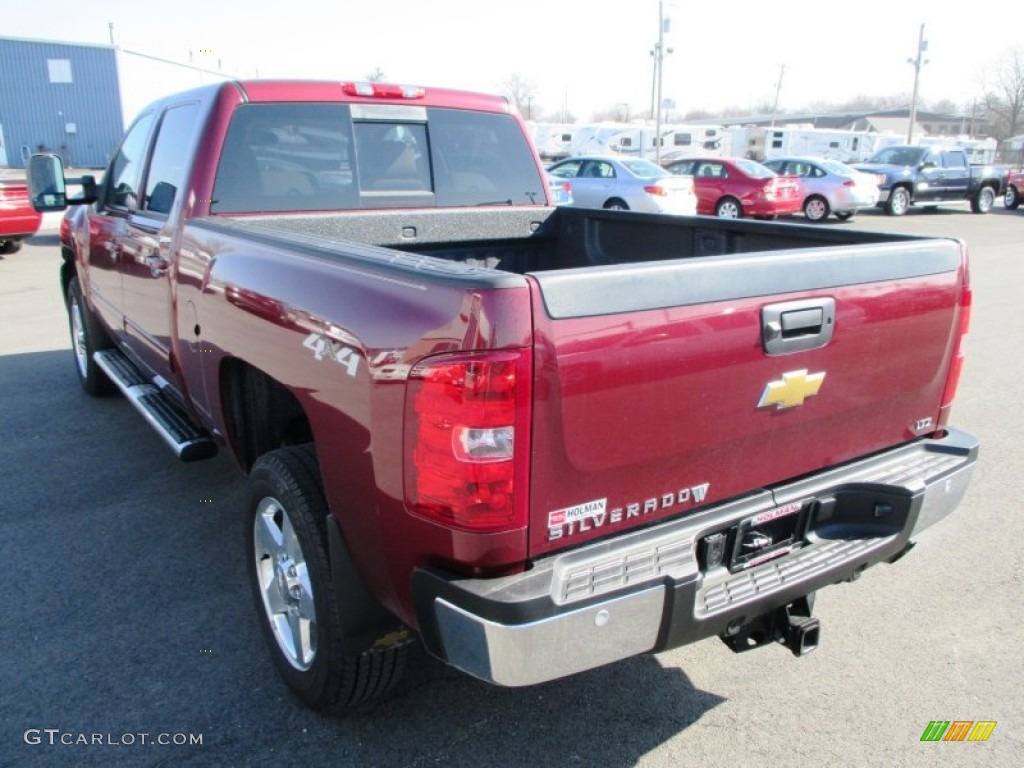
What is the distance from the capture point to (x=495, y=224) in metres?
4.48

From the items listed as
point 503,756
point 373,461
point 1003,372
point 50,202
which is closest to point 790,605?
point 503,756

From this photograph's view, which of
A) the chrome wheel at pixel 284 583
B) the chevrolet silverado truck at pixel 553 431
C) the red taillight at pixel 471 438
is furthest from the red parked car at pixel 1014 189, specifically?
the red taillight at pixel 471 438

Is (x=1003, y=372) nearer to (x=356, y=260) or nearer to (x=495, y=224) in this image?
(x=495, y=224)

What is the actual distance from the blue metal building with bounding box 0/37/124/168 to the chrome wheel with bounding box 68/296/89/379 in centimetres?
3572

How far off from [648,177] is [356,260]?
15459mm

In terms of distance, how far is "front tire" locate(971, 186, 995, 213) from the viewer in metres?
24.2

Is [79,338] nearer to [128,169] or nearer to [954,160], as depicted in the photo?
[128,169]

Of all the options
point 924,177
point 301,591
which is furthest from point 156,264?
point 924,177

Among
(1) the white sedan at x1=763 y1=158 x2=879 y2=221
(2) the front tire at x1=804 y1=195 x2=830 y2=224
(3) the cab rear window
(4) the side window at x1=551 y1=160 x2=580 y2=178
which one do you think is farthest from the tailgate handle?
(2) the front tire at x1=804 y1=195 x2=830 y2=224

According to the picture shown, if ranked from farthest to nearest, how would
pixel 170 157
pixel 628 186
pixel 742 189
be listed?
1. pixel 742 189
2. pixel 628 186
3. pixel 170 157

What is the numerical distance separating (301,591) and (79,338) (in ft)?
15.0

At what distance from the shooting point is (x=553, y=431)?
78.0 inches

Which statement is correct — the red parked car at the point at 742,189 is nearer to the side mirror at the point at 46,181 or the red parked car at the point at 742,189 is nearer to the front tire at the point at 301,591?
the side mirror at the point at 46,181

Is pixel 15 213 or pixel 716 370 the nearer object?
pixel 716 370
